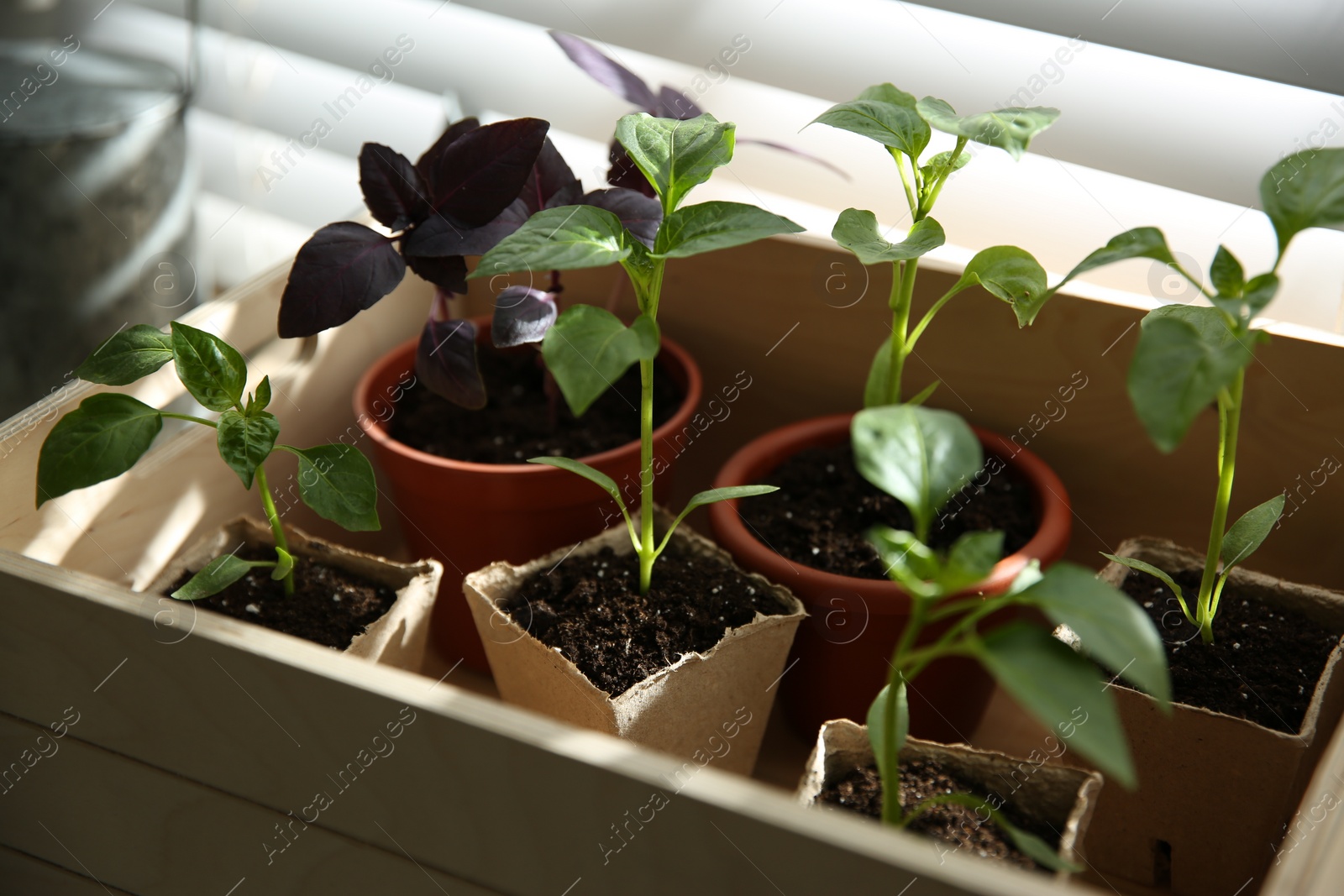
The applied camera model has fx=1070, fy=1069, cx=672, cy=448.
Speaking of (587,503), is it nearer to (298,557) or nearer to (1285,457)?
(298,557)

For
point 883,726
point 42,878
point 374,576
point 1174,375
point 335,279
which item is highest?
point 1174,375

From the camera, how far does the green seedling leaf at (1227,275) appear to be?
584mm

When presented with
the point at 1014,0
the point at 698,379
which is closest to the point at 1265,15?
the point at 1014,0

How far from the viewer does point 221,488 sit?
3.03 feet

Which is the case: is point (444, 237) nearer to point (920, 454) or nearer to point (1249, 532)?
point (920, 454)

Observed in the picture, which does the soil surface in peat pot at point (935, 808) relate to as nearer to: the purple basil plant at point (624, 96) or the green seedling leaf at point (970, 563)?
the green seedling leaf at point (970, 563)

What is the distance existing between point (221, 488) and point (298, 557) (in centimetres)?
12

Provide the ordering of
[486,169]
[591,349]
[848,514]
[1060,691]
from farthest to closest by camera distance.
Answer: [848,514] < [486,169] < [591,349] < [1060,691]

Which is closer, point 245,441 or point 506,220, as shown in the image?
point 245,441

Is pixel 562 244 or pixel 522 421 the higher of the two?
pixel 562 244

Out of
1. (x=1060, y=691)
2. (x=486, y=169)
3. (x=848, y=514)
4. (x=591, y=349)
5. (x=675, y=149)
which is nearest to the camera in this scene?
(x=1060, y=691)

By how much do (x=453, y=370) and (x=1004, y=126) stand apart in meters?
0.43

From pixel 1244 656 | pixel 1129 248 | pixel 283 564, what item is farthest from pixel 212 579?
pixel 1244 656

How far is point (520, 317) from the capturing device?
0.78 m
